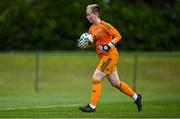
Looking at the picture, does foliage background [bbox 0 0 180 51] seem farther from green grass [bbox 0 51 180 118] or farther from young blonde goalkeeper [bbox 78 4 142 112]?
young blonde goalkeeper [bbox 78 4 142 112]

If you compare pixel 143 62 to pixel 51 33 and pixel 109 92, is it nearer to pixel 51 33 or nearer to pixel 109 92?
pixel 109 92

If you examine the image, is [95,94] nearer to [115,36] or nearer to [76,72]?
[115,36]

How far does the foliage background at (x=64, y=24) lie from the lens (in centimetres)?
3559

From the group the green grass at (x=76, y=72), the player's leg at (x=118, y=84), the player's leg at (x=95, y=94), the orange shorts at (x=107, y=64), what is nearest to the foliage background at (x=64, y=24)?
the green grass at (x=76, y=72)

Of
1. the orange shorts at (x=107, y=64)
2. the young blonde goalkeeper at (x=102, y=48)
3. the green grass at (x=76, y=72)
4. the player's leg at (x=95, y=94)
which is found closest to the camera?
the player's leg at (x=95, y=94)

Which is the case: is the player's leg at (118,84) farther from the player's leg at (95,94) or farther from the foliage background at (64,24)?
the foliage background at (64,24)

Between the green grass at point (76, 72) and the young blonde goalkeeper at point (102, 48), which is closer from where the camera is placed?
the young blonde goalkeeper at point (102, 48)

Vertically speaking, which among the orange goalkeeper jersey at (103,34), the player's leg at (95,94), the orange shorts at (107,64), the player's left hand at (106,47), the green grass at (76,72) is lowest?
the green grass at (76,72)

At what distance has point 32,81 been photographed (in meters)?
31.2

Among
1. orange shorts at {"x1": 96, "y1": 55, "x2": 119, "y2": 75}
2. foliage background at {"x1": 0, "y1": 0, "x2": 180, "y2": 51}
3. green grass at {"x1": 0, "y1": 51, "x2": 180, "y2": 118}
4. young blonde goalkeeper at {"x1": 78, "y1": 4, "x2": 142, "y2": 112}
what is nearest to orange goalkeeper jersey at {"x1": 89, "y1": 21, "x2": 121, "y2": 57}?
young blonde goalkeeper at {"x1": 78, "y1": 4, "x2": 142, "y2": 112}

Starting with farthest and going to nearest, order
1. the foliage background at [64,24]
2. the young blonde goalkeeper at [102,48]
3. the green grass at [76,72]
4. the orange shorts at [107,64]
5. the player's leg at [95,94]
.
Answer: the foliage background at [64,24] < the green grass at [76,72] < the orange shorts at [107,64] < the young blonde goalkeeper at [102,48] < the player's leg at [95,94]

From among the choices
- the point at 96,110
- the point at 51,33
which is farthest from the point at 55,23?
the point at 96,110

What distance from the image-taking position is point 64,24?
35844mm

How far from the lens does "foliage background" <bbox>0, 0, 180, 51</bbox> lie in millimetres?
35594
